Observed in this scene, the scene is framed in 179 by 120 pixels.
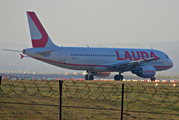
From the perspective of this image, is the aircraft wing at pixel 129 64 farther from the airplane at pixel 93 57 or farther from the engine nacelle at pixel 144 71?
the engine nacelle at pixel 144 71

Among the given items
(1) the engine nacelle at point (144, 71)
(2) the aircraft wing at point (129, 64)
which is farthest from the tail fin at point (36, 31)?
(1) the engine nacelle at point (144, 71)

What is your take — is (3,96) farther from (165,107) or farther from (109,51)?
(109,51)

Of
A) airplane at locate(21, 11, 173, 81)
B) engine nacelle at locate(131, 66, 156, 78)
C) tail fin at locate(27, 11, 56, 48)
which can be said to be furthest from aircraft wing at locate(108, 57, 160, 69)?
tail fin at locate(27, 11, 56, 48)

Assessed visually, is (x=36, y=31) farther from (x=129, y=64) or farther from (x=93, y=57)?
(x=129, y=64)

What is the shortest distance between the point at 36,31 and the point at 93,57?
880cm

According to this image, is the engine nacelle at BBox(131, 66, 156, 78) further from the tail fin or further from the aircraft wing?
the tail fin

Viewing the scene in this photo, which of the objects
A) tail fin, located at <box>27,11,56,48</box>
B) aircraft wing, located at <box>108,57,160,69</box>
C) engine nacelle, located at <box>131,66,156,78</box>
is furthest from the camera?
engine nacelle, located at <box>131,66,156,78</box>

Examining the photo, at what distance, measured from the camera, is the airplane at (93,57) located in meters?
38.8

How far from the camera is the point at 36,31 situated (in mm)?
38938

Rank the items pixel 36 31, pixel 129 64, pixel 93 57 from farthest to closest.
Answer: pixel 93 57, pixel 129 64, pixel 36 31

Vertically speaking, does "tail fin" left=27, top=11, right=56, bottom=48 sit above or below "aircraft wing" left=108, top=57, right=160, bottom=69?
above

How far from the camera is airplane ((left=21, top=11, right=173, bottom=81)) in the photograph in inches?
1529

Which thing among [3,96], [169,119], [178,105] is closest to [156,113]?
[169,119]

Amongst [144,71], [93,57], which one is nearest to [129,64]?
[144,71]
